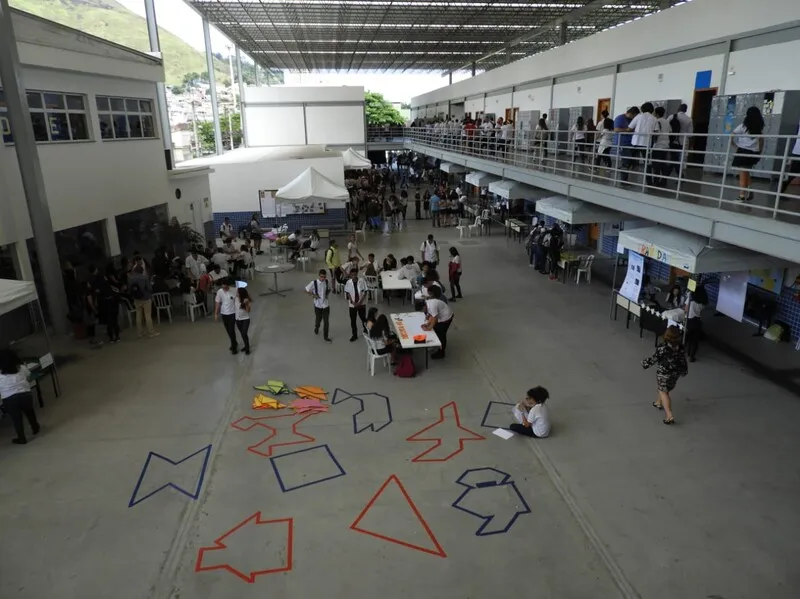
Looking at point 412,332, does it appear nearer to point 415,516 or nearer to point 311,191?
point 415,516

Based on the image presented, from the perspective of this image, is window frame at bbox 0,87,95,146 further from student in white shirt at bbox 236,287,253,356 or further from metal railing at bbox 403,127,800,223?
metal railing at bbox 403,127,800,223

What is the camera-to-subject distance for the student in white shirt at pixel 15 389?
734 centimetres

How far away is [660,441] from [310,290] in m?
6.79

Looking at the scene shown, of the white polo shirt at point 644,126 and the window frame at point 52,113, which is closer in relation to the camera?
the white polo shirt at point 644,126

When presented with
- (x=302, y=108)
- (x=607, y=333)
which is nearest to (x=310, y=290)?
(x=607, y=333)

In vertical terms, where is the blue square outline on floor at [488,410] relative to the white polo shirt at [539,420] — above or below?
below

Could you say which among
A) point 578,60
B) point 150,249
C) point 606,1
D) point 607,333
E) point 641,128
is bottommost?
point 607,333

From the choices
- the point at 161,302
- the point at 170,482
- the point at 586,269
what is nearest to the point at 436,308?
the point at 170,482

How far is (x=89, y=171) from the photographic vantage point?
13594 mm

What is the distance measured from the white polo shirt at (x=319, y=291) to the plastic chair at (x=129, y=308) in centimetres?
468

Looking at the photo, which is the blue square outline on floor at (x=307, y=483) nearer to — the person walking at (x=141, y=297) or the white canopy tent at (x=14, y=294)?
the white canopy tent at (x=14, y=294)

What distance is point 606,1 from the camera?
84.0 ft

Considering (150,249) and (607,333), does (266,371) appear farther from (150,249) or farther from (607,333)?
(150,249)

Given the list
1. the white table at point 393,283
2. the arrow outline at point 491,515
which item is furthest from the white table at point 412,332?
the arrow outline at point 491,515
